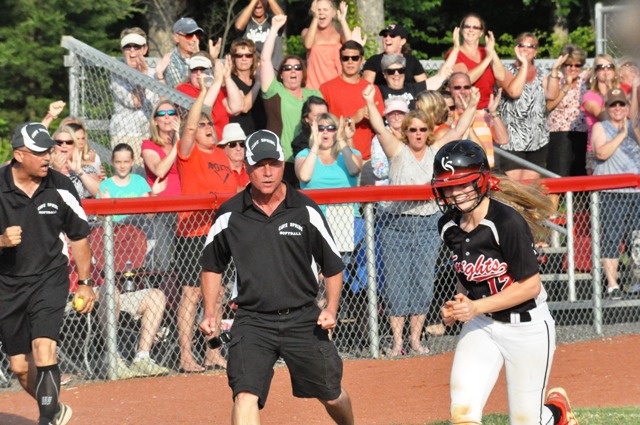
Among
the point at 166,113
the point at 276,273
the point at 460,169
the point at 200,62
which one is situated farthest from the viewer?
the point at 200,62

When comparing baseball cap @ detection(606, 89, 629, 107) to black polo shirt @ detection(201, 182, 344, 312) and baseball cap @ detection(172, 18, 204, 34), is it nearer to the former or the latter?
baseball cap @ detection(172, 18, 204, 34)

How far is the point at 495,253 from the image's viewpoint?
6039mm

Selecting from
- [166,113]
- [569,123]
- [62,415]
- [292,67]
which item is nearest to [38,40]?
[292,67]

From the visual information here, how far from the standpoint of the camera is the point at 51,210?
7730 mm

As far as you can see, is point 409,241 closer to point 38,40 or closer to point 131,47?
point 131,47

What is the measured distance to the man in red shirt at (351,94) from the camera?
1145 centimetres

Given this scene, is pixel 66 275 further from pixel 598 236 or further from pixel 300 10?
pixel 300 10

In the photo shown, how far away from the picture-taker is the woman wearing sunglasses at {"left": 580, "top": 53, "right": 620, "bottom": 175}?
12.3 m

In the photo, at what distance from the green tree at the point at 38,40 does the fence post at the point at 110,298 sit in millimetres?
9057

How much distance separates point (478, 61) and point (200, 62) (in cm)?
334

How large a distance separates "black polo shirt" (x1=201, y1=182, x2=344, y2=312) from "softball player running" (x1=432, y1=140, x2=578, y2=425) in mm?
913

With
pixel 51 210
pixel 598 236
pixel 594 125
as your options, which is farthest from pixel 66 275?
pixel 594 125

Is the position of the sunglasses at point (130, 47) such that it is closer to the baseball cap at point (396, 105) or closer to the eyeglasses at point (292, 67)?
the eyeglasses at point (292, 67)

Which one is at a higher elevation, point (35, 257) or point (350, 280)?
point (35, 257)
